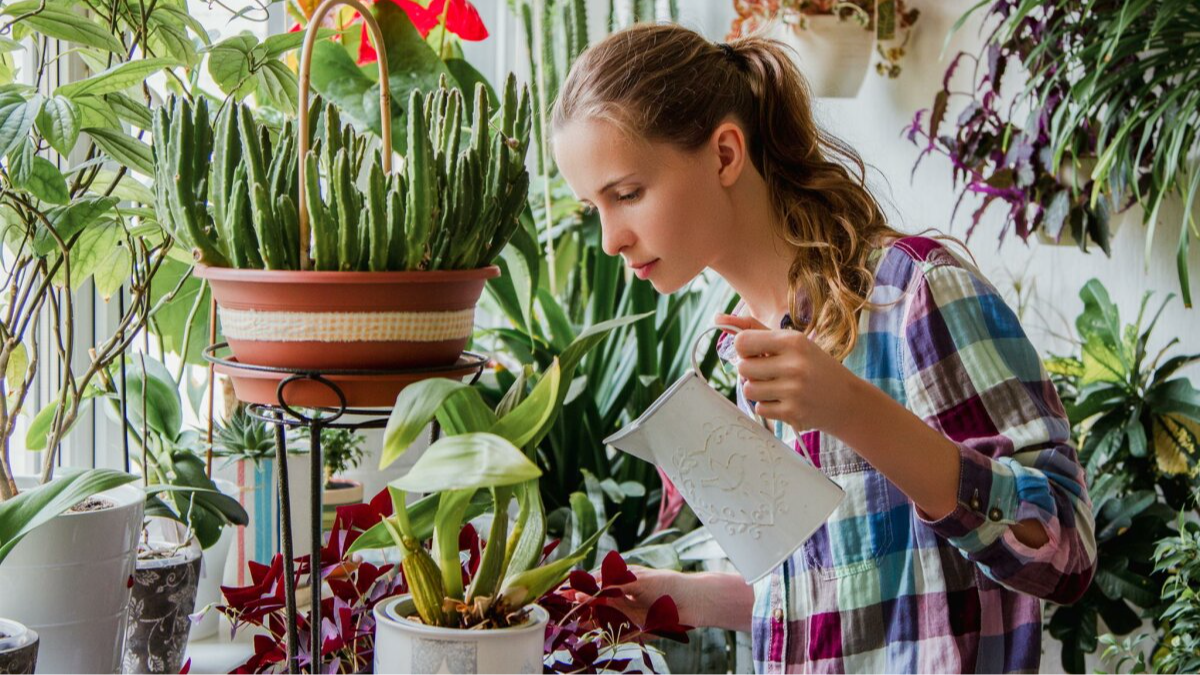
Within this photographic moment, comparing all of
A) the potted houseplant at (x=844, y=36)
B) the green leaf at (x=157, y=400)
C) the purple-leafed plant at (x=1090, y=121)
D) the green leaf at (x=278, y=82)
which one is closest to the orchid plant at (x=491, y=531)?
the green leaf at (x=278, y=82)

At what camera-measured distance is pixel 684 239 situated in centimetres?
107

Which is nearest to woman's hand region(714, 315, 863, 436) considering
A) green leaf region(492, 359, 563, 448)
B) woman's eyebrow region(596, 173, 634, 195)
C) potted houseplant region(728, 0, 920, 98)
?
green leaf region(492, 359, 563, 448)

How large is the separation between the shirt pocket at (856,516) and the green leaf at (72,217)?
2.28ft

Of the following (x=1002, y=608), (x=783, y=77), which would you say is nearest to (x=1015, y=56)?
(x=783, y=77)

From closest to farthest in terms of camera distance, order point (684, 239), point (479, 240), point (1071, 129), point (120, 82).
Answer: point (479, 240) < point (120, 82) < point (684, 239) < point (1071, 129)

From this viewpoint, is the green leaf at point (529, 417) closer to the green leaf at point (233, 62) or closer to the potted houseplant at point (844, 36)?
the green leaf at point (233, 62)

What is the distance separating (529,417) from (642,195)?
0.35 meters

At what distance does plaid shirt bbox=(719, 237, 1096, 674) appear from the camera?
956 millimetres

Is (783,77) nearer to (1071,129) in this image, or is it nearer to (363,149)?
(363,149)

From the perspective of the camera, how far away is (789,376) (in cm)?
82

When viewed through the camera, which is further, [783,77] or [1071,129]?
[1071,129]

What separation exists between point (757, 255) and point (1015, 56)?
54.4 inches

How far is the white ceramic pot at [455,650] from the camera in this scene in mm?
729

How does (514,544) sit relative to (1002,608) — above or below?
above
